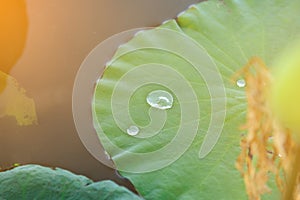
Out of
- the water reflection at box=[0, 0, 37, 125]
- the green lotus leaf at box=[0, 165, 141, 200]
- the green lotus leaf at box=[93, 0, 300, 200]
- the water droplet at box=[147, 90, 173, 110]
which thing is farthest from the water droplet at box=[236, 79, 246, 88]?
the water reflection at box=[0, 0, 37, 125]

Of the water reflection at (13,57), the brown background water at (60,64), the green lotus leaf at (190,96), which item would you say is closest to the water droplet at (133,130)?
the green lotus leaf at (190,96)

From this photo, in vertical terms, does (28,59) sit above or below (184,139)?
above

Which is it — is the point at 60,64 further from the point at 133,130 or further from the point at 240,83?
the point at 240,83

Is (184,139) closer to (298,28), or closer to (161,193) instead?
(161,193)

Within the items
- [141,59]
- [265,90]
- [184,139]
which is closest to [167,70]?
[141,59]

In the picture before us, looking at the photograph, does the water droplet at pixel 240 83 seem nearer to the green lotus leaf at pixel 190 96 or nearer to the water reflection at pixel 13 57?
the green lotus leaf at pixel 190 96

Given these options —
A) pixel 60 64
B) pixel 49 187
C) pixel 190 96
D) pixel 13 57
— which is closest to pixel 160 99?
pixel 190 96

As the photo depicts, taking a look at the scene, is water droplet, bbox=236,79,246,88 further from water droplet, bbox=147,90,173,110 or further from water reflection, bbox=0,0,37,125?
water reflection, bbox=0,0,37,125
